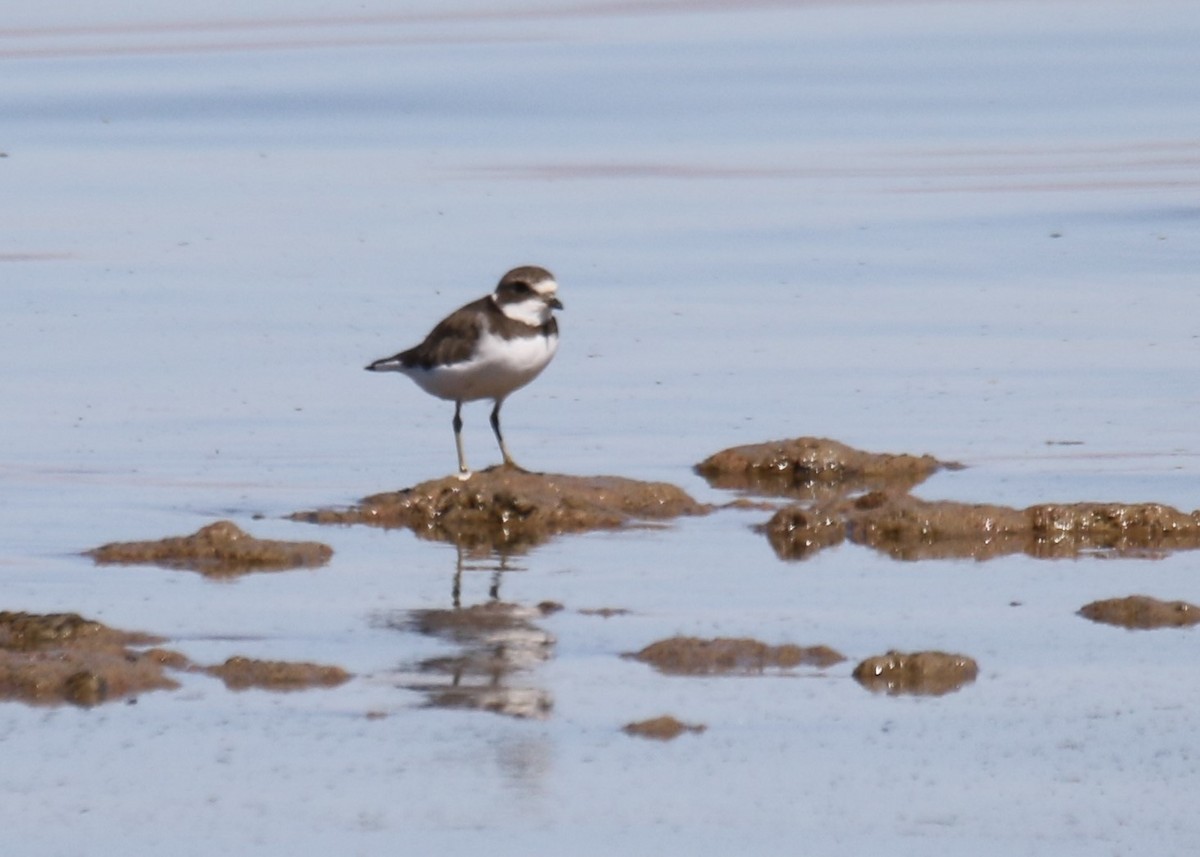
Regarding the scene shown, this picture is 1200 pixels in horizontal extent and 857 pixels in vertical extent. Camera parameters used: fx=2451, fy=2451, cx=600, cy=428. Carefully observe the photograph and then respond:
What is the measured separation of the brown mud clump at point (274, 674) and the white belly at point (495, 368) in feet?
11.3

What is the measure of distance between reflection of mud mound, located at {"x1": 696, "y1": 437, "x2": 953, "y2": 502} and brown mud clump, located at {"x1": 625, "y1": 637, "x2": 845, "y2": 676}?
2.84 metres

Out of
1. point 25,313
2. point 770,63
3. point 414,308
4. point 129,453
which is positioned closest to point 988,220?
point 414,308

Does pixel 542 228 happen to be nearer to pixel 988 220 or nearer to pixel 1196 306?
pixel 988 220

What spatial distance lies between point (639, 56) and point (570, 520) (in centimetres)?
1857

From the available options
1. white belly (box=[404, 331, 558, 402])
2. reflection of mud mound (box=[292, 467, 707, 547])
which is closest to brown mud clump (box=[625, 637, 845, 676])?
reflection of mud mound (box=[292, 467, 707, 547])

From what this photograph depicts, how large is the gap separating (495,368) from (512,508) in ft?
3.50

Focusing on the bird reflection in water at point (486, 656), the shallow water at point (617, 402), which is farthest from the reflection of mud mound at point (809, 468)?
the bird reflection in water at point (486, 656)

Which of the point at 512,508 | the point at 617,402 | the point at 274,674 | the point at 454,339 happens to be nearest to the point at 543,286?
the point at 454,339

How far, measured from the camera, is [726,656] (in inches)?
276

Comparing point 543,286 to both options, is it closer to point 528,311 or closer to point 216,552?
point 528,311

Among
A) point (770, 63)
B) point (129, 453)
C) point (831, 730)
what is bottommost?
point (831, 730)

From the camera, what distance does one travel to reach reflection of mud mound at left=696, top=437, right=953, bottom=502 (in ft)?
32.6

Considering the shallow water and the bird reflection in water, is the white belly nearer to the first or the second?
the shallow water

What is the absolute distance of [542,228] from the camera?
16.5 meters
